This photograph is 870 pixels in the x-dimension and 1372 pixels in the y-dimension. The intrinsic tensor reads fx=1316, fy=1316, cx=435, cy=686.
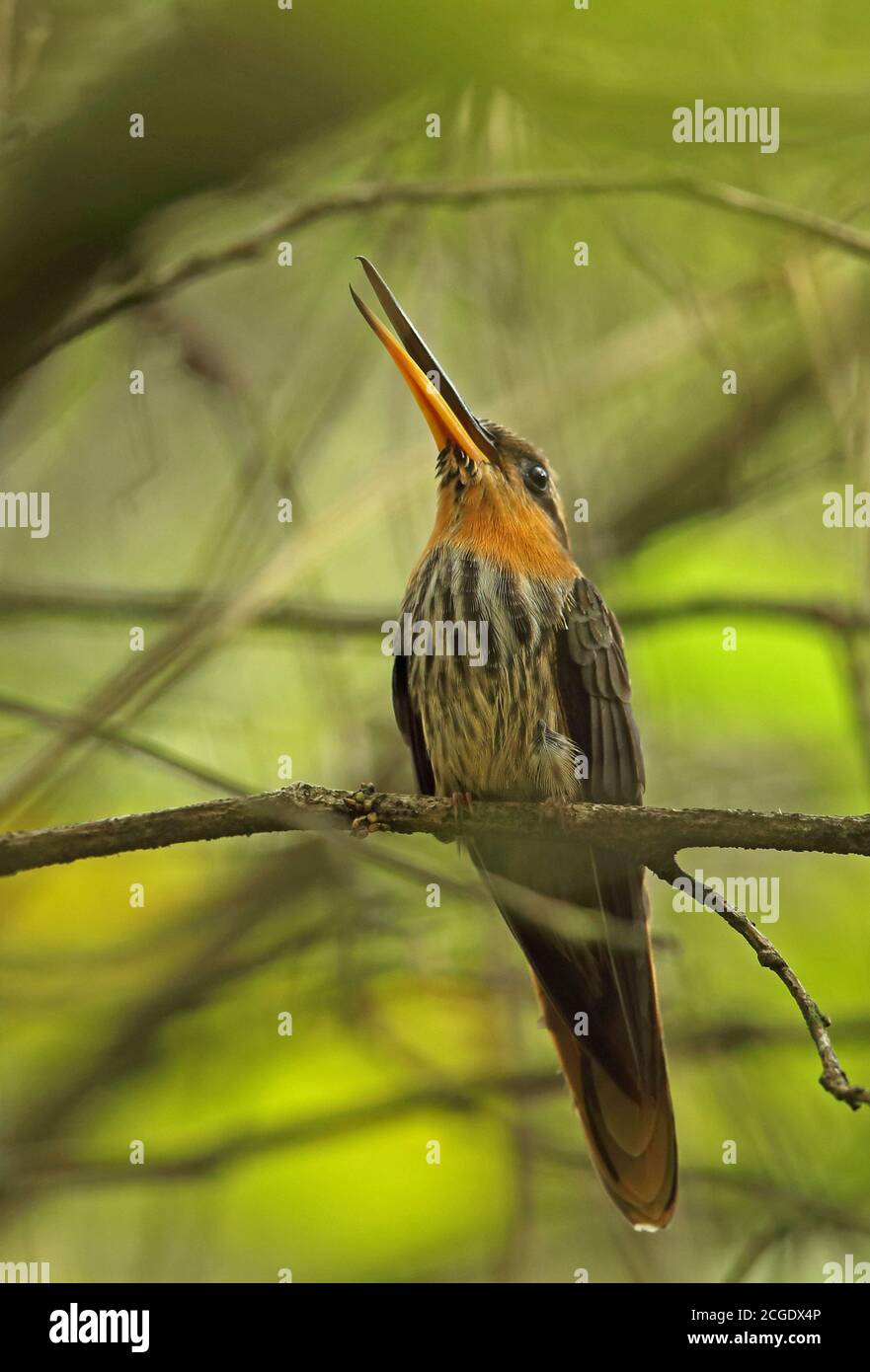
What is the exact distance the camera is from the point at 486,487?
4883mm

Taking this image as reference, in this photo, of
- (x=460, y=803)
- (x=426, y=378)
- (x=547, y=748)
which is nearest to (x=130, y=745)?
(x=460, y=803)

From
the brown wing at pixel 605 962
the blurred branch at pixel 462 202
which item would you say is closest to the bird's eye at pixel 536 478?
the brown wing at pixel 605 962

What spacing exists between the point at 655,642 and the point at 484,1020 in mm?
1613

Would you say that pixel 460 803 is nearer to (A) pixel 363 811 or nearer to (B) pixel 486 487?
(A) pixel 363 811

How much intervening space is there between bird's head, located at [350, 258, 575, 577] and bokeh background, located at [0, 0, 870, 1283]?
0.13 m

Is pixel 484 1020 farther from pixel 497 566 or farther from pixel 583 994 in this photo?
pixel 497 566

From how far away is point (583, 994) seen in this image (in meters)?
4.41

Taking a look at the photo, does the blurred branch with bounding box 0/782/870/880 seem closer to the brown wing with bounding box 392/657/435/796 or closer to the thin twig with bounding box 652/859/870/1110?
the thin twig with bounding box 652/859/870/1110

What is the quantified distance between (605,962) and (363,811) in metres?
1.30

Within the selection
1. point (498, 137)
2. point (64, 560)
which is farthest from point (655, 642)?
point (64, 560)

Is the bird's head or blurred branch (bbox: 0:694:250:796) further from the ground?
the bird's head

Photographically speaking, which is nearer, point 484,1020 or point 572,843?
point 572,843

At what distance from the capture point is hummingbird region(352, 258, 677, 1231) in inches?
167

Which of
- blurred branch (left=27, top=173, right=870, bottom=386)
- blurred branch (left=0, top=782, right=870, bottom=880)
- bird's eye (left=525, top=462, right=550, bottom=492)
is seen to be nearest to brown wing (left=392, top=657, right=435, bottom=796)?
bird's eye (left=525, top=462, right=550, bottom=492)
